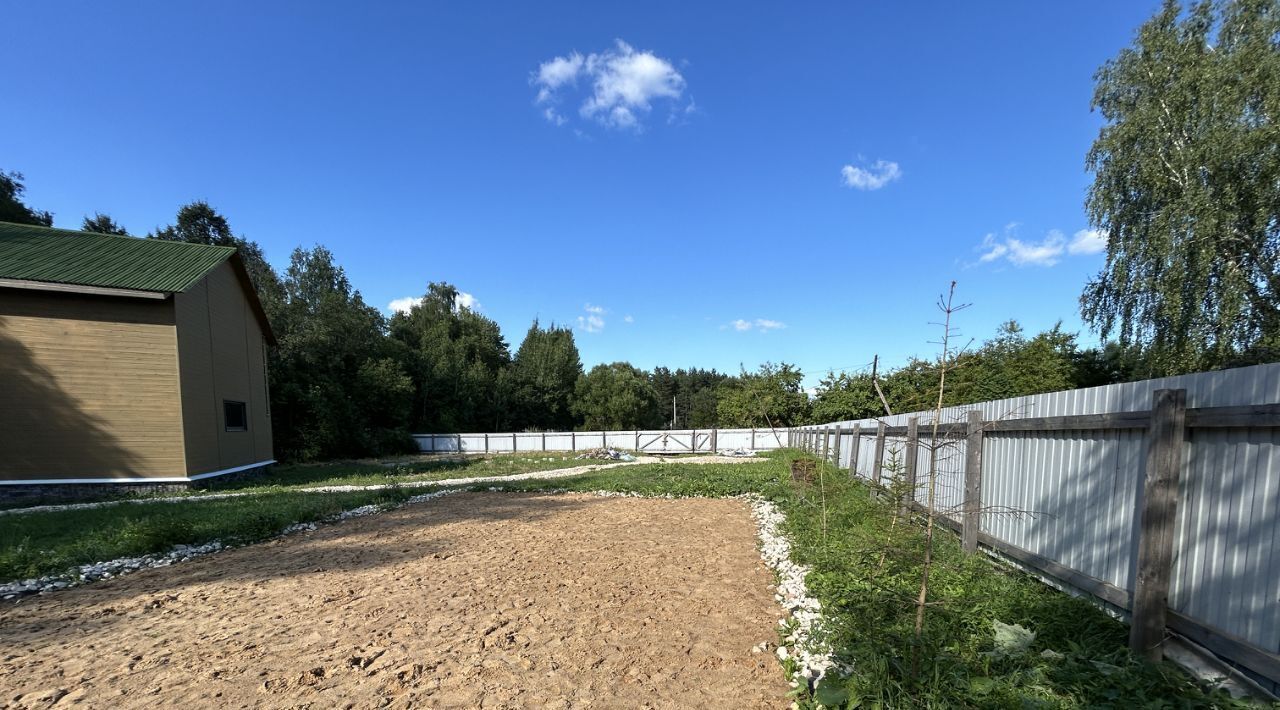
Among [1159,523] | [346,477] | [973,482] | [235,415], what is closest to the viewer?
[1159,523]

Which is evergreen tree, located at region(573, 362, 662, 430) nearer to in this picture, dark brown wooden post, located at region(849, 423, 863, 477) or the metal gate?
the metal gate

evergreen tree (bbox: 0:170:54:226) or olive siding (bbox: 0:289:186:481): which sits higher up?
evergreen tree (bbox: 0:170:54:226)

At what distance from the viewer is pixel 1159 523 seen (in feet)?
8.33

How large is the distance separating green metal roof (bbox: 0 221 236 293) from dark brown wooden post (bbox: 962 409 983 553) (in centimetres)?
1750

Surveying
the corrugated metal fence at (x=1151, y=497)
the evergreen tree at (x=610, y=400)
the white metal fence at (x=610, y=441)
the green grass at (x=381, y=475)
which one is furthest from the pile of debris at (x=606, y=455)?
the corrugated metal fence at (x=1151, y=497)

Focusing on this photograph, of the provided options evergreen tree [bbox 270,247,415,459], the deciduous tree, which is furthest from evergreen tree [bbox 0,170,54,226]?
the deciduous tree

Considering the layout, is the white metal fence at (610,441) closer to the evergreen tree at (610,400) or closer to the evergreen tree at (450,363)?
the evergreen tree at (450,363)

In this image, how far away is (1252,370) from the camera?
87.8 inches

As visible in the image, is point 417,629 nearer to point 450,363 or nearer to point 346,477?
point 346,477

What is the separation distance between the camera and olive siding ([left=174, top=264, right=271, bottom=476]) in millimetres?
13719

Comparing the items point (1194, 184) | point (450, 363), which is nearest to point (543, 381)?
point (450, 363)

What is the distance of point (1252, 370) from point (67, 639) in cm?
758

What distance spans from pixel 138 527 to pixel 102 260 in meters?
11.9

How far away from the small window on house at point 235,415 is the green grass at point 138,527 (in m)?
5.82
